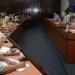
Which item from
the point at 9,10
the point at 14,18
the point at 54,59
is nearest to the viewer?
the point at 54,59

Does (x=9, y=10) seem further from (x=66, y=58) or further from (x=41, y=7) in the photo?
(x=66, y=58)

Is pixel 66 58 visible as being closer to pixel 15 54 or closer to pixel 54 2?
pixel 15 54

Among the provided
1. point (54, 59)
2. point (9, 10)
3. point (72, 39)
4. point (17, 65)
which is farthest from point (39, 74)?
point (9, 10)

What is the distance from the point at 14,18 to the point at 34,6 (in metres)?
6.41

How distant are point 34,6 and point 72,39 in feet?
37.1

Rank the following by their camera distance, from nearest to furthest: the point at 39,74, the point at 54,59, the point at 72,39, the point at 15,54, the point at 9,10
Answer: the point at 39,74, the point at 15,54, the point at 72,39, the point at 54,59, the point at 9,10

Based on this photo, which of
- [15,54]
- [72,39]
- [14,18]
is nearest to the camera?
[15,54]

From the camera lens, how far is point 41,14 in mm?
16047

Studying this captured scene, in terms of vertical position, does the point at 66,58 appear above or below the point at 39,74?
below

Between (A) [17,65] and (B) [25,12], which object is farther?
(B) [25,12]

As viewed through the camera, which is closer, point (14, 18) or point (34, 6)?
point (14, 18)

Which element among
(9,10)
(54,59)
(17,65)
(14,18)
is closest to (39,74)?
(17,65)

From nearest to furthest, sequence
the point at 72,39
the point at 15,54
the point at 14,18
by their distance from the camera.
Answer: the point at 15,54 → the point at 72,39 → the point at 14,18

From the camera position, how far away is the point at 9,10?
50.6ft
